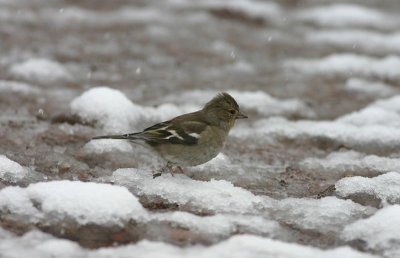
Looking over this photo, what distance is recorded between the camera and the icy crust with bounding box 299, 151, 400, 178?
279 inches

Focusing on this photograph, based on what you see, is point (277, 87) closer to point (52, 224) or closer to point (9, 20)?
point (9, 20)

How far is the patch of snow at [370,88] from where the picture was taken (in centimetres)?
1005

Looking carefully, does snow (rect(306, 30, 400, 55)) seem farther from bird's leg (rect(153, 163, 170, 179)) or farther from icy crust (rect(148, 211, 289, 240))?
icy crust (rect(148, 211, 289, 240))

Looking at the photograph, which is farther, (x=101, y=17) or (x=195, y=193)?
(x=101, y=17)

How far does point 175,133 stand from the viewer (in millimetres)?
6605

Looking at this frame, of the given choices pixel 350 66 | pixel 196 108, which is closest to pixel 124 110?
pixel 196 108

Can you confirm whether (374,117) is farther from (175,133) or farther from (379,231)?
(379,231)

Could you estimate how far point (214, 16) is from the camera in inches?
543

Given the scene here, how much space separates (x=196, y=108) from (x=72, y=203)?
4.09 metres

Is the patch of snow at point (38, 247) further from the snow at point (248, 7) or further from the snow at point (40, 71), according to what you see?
the snow at point (248, 7)

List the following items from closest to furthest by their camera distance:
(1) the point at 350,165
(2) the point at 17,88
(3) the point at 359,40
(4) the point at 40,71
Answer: (1) the point at 350,165, (2) the point at 17,88, (4) the point at 40,71, (3) the point at 359,40

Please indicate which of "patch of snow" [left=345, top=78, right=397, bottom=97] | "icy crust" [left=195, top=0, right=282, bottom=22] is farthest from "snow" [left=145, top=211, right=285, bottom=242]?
"icy crust" [left=195, top=0, right=282, bottom=22]

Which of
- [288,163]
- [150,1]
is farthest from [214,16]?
[288,163]

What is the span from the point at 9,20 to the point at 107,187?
7.82 metres
